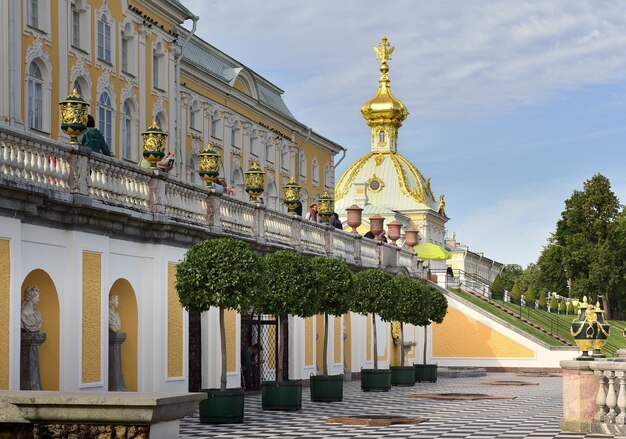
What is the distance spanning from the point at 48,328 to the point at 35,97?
425 inches

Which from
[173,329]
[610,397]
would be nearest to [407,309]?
[173,329]

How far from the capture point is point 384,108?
105 metres

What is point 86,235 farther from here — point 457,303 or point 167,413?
point 457,303

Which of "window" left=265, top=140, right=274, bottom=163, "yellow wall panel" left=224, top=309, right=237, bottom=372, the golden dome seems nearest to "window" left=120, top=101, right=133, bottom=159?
"yellow wall panel" left=224, top=309, right=237, bottom=372

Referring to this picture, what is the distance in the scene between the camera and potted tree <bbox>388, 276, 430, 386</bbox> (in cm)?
3776

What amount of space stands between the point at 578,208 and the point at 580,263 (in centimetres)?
393

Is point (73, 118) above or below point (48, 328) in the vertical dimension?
above

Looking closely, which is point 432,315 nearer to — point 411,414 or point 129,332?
point 411,414

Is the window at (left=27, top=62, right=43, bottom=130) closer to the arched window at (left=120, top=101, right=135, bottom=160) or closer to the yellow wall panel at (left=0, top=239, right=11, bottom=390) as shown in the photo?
the arched window at (left=120, top=101, right=135, bottom=160)

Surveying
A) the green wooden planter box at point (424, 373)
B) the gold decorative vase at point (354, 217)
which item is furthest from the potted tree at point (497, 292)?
the green wooden planter box at point (424, 373)

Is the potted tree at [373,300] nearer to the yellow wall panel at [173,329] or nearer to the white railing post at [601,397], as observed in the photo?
the yellow wall panel at [173,329]

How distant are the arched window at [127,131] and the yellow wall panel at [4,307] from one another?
658 inches

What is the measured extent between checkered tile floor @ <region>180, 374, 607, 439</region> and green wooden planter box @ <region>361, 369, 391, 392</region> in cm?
38

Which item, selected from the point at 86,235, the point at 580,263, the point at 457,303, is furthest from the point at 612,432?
the point at 580,263
